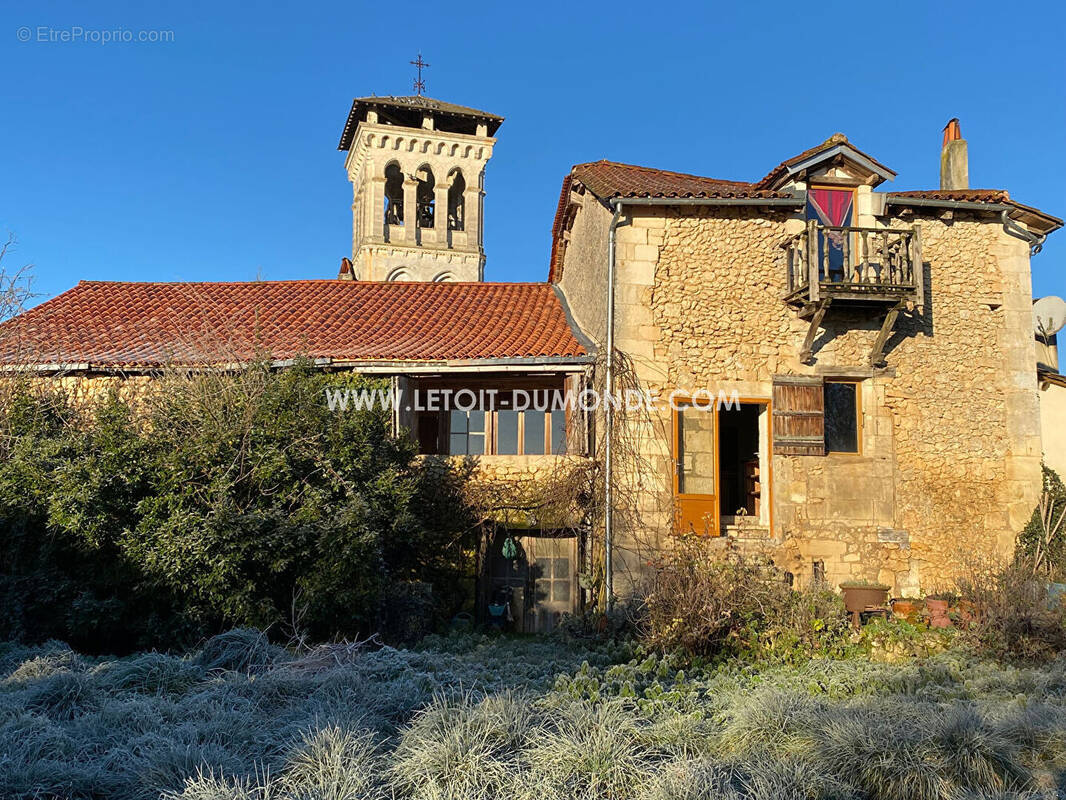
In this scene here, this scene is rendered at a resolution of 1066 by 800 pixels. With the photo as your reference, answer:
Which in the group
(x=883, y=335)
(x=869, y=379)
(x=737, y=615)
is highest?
(x=883, y=335)

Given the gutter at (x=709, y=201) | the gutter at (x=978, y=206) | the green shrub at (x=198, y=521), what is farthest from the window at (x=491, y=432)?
the gutter at (x=978, y=206)

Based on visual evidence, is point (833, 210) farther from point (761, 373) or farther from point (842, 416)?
point (842, 416)

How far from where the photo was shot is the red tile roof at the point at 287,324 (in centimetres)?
1270

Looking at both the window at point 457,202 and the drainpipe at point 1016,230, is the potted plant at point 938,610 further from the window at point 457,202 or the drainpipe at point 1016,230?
the window at point 457,202

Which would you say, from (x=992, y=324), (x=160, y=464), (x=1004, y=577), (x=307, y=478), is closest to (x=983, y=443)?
(x=992, y=324)

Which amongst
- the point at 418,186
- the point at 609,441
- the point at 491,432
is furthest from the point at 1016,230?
the point at 418,186

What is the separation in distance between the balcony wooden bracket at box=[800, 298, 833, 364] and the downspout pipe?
5.07 ft

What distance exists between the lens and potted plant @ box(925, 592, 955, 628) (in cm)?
1088

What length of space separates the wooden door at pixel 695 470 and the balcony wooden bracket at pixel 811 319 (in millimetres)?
1499

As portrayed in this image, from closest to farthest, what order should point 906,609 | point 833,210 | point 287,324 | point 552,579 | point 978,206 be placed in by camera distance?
point 906,609
point 978,206
point 833,210
point 552,579
point 287,324

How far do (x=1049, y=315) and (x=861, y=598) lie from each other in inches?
301

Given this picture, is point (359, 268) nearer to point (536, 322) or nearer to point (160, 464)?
point (536, 322)

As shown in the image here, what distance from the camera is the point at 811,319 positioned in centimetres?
1213

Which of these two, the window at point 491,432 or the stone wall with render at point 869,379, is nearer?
the stone wall with render at point 869,379
